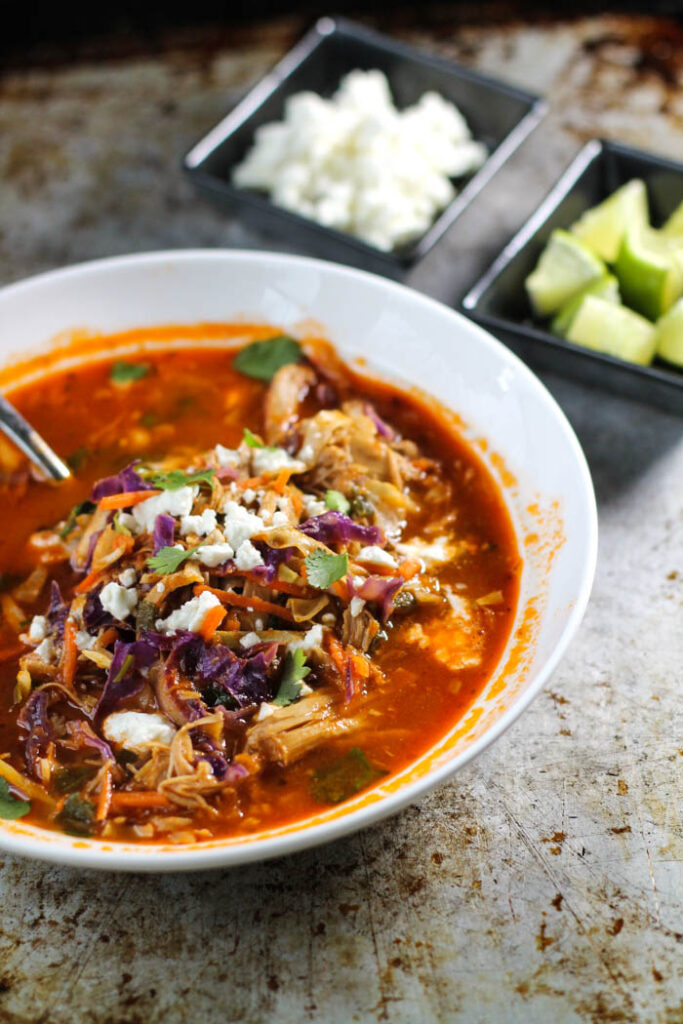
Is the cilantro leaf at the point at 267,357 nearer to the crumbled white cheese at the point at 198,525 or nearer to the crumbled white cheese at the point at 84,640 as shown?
the crumbled white cheese at the point at 198,525

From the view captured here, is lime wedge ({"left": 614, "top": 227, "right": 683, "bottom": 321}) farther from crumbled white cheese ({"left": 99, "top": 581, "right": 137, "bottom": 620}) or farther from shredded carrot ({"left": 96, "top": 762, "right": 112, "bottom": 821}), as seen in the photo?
shredded carrot ({"left": 96, "top": 762, "right": 112, "bottom": 821})

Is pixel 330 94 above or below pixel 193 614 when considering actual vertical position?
above

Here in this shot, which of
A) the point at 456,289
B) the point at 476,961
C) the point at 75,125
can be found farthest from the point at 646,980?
the point at 75,125

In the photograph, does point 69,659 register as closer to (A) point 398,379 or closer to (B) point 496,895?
(B) point 496,895

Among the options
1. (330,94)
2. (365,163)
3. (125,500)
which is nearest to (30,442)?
(125,500)

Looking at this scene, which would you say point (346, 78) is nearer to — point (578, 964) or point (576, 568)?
point (576, 568)

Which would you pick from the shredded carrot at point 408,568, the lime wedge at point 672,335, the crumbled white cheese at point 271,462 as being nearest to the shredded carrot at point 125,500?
the crumbled white cheese at point 271,462

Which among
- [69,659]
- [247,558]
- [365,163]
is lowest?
[69,659]

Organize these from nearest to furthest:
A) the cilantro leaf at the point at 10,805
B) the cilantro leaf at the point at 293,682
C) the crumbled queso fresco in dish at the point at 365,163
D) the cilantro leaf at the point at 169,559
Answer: the cilantro leaf at the point at 10,805 → the cilantro leaf at the point at 293,682 → the cilantro leaf at the point at 169,559 → the crumbled queso fresco in dish at the point at 365,163
